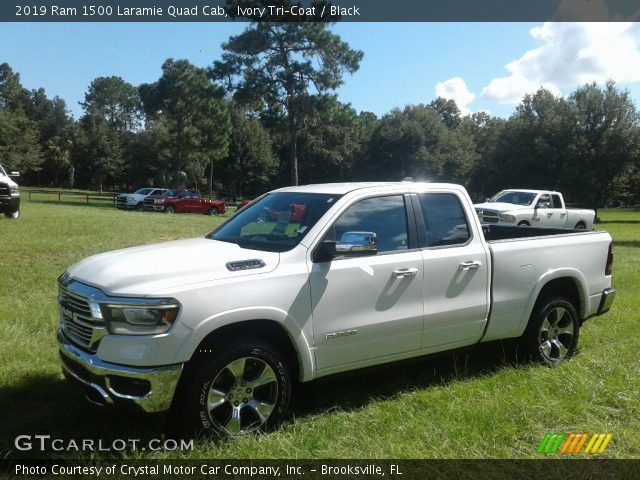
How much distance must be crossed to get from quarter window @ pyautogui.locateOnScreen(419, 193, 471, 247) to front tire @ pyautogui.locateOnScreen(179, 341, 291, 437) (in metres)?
1.75

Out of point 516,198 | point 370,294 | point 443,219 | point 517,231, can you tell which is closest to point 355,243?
point 370,294

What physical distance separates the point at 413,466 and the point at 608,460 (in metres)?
1.33

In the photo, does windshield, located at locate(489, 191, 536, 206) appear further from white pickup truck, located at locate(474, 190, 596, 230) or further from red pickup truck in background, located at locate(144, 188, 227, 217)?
red pickup truck in background, located at locate(144, 188, 227, 217)

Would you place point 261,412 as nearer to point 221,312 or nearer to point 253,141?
point 221,312

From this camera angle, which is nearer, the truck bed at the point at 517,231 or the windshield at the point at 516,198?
the truck bed at the point at 517,231

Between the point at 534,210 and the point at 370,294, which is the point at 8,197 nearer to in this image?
the point at 370,294

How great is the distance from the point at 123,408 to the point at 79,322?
0.69 metres

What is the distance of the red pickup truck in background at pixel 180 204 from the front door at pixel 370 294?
30.4 meters

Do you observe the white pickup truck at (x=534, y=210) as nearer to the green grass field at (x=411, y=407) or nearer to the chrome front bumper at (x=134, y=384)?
the green grass field at (x=411, y=407)

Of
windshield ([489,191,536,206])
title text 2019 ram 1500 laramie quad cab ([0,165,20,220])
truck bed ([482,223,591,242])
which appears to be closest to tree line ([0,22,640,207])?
windshield ([489,191,536,206])

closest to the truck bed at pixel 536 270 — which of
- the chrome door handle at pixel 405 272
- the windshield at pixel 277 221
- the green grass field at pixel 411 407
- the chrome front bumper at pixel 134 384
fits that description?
the green grass field at pixel 411 407

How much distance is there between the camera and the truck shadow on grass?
379 centimetres

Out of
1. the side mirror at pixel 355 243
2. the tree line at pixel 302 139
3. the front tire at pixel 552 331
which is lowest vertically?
the front tire at pixel 552 331

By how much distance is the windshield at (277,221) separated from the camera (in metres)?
4.27
